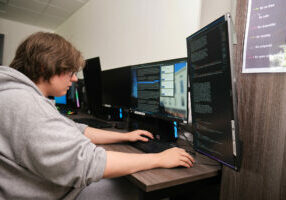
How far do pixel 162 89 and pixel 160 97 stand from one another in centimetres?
5

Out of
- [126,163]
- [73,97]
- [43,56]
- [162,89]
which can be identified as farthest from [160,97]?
[73,97]

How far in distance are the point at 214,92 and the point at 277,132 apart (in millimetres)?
249

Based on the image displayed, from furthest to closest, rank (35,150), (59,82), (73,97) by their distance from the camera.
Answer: (73,97) → (59,82) → (35,150)

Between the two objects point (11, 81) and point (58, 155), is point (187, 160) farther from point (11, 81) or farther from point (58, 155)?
point (11, 81)

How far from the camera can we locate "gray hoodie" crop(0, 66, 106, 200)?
24.2 inches

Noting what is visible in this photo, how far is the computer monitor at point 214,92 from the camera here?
2.31 feet

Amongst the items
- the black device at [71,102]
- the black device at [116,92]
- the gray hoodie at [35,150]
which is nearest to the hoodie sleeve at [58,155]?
the gray hoodie at [35,150]

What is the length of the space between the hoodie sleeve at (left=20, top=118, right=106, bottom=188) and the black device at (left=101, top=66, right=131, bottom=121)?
0.87 metres

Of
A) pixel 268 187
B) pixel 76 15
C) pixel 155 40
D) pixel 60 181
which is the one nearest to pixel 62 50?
pixel 60 181

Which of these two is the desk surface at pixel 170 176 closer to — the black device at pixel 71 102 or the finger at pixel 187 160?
the finger at pixel 187 160

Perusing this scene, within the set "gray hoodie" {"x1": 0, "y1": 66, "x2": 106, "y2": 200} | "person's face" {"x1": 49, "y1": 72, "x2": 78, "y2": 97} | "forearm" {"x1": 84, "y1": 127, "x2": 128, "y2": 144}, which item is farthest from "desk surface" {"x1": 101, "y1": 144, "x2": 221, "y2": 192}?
"person's face" {"x1": 49, "y1": 72, "x2": 78, "y2": 97}

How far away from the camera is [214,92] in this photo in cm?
80

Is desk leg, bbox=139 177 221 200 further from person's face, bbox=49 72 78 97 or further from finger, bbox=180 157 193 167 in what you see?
person's face, bbox=49 72 78 97

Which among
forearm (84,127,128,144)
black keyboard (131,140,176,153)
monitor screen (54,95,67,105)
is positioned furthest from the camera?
monitor screen (54,95,67,105)
